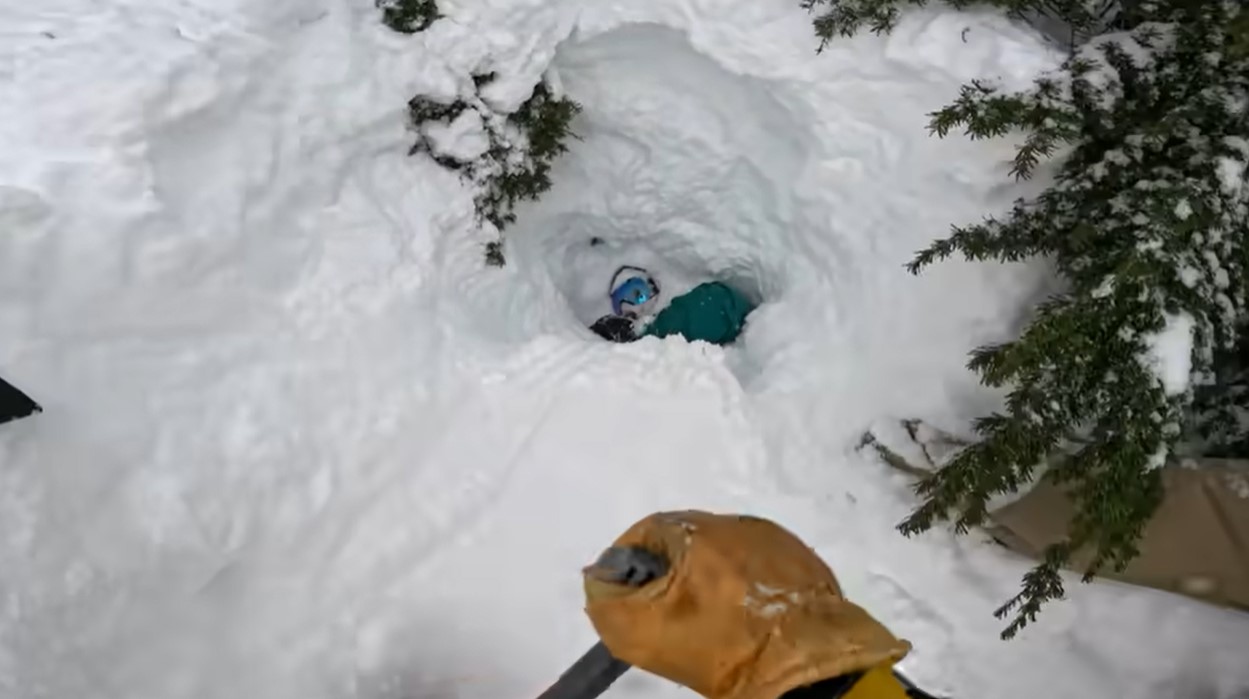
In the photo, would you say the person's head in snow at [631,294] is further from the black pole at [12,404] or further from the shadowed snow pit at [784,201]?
the black pole at [12,404]

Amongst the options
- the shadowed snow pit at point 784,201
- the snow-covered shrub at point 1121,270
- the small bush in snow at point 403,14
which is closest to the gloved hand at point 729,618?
the snow-covered shrub at point 1121,270

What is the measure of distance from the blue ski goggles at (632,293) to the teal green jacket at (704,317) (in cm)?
13

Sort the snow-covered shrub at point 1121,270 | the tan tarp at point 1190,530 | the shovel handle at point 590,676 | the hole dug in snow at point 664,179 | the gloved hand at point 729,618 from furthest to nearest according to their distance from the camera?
1. the hole dug in snow at point 664,179
2. the tan tarp at point 1190,530
3. the snow-covered shrub at point 1121,270
4. the shovel handle at point 590,676
5. the gloved hand at point 729,618

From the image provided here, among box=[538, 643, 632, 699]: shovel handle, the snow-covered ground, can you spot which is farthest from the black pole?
box=[538, 643, 632, 699]: shovel handle

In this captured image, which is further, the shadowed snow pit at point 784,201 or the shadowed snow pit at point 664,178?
the shadowed snow pit at point 664,178

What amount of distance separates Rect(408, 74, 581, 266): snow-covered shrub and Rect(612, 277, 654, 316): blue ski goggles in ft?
1.41

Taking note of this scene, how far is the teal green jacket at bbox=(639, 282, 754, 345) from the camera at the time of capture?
2514mm

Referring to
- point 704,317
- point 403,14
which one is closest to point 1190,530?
point 704,317

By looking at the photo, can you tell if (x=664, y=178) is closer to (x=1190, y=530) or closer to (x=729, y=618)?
(x=1190, y=530)

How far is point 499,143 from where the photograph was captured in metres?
2.23

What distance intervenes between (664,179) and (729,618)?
1.74m

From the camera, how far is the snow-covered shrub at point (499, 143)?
2137 millimetres

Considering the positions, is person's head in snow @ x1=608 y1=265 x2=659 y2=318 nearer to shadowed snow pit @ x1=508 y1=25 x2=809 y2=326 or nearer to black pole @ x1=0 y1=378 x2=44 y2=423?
shadowed snow pit @ x1=508 y1=25 x2=809 y2=326

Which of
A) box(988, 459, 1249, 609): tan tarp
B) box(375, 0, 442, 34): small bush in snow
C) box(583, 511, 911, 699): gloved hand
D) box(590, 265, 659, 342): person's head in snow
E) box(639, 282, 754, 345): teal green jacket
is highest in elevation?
box(375, 0, 442, 34): small bush in snow
